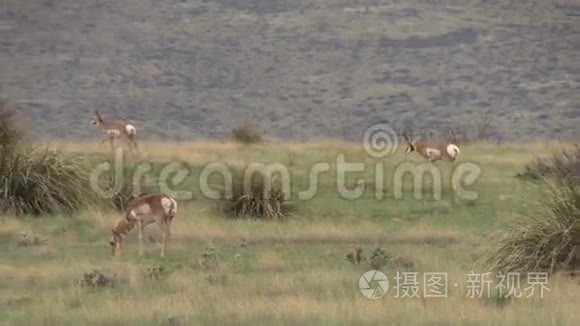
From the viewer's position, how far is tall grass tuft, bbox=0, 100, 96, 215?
63.4 ft

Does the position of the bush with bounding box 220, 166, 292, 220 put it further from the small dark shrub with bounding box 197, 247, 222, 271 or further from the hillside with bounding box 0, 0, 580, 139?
the hillside with bounding box 0, 0, 580, 139

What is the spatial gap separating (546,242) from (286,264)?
299cm

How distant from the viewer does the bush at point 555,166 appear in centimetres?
1715

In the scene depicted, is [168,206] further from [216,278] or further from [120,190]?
[120,190]

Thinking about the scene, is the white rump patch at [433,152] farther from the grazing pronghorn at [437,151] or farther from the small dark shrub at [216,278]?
the small dark shrub at [216,278]

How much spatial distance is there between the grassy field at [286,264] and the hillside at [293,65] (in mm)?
27323

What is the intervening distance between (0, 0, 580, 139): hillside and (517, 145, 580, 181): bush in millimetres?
24744

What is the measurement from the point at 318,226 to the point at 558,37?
142 ft

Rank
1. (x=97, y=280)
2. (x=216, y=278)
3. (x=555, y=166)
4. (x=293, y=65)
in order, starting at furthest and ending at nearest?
1. (x=293, y=65)
2. (x=555, y=166)
3. (x=216, y=278)
4. (x=97, y=280)

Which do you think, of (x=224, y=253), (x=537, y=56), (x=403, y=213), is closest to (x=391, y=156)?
(x=403, y=213)

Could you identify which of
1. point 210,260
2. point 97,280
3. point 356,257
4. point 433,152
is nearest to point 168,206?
point 210,260

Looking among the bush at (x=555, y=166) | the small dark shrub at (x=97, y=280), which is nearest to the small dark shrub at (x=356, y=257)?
the bush at (x=555, y=166)

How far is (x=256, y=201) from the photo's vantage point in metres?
20.2

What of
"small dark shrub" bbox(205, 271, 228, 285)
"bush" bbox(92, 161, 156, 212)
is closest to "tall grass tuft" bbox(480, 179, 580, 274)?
"small dark shrub" bbox(205, 271, 228, 285)
